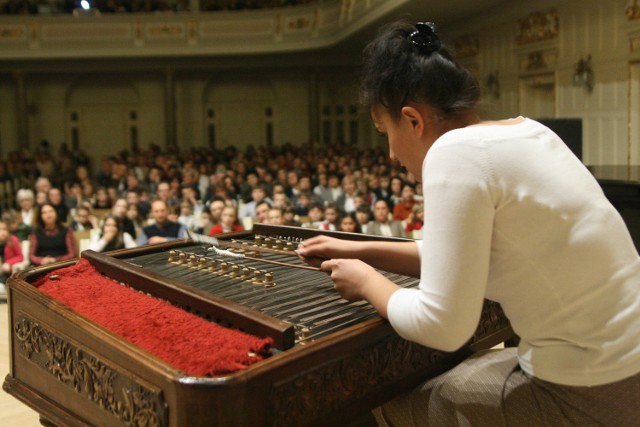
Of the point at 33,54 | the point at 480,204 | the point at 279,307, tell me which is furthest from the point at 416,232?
the point at 33,54

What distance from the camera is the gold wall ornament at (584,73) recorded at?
1041cm

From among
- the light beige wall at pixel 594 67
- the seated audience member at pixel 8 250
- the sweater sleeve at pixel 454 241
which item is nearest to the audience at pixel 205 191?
the seated audience member at pixel 8 250

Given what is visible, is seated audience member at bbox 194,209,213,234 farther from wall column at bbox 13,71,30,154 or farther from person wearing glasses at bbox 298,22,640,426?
wall column at bbox 13,71,30,154

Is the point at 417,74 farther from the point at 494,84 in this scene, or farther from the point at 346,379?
the point at 494,84

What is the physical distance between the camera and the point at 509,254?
1.46m

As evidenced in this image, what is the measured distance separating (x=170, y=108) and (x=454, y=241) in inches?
733

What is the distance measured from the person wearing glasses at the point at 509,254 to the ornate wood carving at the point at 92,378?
0.59 m

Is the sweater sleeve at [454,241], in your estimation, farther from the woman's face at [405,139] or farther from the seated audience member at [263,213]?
the seated audience member at [263,213]

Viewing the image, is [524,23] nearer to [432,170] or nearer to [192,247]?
[192,247]

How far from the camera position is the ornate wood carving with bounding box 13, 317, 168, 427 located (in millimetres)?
1485

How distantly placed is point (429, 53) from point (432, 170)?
0.32 m

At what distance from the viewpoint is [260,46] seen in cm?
1742

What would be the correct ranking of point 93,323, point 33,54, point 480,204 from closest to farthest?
point 480,204 < point 93,323 < point 33,54

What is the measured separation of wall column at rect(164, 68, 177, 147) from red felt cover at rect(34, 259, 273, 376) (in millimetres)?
17233
